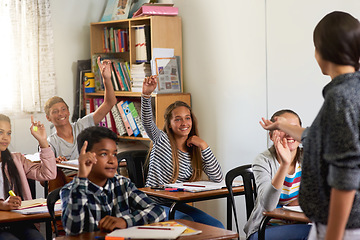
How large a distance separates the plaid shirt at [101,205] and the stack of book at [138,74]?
268cm

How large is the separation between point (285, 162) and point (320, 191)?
4.26ft

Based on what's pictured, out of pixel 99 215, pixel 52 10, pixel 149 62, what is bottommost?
pixel 99 215

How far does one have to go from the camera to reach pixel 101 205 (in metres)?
2.33

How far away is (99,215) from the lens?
2.29 m

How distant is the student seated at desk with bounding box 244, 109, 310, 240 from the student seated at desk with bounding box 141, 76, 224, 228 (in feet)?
2.30

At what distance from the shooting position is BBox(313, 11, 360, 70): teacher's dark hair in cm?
138

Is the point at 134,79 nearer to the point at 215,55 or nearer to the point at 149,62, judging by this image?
the point at 149,62

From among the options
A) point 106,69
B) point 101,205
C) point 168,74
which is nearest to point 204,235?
point 101,205

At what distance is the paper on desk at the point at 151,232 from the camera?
1.96m

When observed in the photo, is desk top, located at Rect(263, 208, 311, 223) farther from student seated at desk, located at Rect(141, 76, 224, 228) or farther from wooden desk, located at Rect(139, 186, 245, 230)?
→ student seated at desk, located at Rect(141, 76, 224, 228)

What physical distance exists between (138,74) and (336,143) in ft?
12.7

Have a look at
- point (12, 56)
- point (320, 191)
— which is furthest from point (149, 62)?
point (320, 191)

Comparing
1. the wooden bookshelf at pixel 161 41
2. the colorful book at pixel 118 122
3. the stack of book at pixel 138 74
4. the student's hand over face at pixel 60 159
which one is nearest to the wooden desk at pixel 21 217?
the student's hand over face at pixel 60 159

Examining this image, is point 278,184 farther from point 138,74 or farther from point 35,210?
point 138,74
